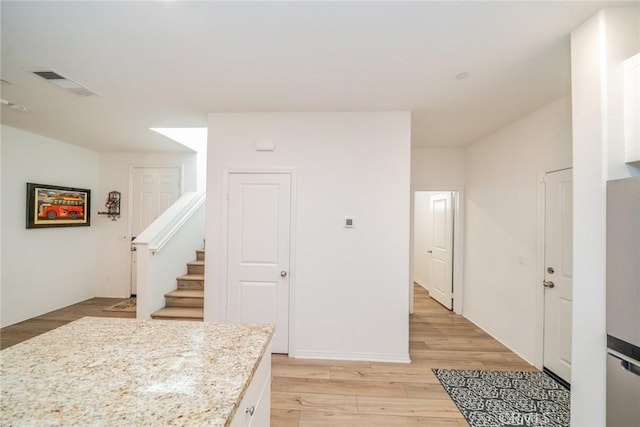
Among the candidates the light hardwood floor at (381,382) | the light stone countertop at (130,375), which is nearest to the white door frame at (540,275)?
the light hardwood floor at (381,382)

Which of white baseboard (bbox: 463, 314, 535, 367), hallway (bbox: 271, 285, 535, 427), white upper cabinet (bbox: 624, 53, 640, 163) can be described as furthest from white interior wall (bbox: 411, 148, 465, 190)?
white upper cabinet (bbox: 624, 53, 640, 163)

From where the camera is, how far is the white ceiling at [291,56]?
5.13 feet

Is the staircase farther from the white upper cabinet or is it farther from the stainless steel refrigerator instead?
the white upper cabinet

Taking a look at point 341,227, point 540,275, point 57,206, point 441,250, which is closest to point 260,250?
point 341,227

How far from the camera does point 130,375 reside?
3.29 ft

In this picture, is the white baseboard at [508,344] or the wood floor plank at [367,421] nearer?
the wood floor plank at [367,421]

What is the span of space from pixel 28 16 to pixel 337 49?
188 centimetres

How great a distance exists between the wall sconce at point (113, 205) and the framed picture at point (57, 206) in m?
0.28

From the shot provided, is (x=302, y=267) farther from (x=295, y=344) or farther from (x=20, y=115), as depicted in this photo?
(x=20, y=115)

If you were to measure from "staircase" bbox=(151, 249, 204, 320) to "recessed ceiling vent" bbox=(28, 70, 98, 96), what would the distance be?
2442 millimetres

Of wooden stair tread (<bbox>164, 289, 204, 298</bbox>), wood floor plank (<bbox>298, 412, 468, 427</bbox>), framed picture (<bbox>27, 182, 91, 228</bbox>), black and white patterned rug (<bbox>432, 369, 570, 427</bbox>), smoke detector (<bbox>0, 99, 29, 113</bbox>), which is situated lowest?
wood floor plank (<bbox>298, 412, 468, 427</bbox>)

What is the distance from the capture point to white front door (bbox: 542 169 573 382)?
2500mm

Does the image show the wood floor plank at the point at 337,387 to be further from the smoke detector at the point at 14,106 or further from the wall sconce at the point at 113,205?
the wall sconce at the point at 113,205

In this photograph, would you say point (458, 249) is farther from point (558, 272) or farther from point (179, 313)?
point (179, 313)
